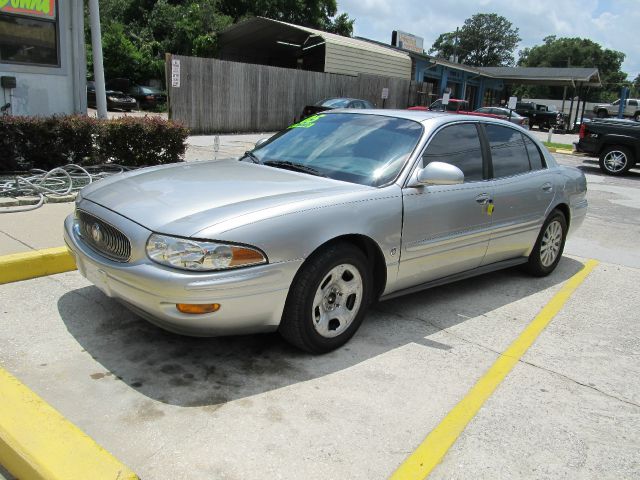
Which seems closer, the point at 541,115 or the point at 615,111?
the point at 541,115

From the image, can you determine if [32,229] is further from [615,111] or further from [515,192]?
[615,111]

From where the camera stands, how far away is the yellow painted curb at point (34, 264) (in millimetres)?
4492

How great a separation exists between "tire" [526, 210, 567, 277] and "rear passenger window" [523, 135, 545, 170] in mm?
485

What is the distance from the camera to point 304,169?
426 centimetres

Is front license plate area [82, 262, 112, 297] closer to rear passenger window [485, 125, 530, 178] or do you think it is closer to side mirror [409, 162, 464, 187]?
side mirror [409, 162, 464, 187]

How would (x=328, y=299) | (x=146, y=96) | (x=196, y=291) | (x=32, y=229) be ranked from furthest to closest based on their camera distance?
1. (x=146, y=96)
2. (x=32, y=229)
3. (x=328, y=299)
4. (x=196, y=291)

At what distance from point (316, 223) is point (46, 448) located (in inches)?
71.3

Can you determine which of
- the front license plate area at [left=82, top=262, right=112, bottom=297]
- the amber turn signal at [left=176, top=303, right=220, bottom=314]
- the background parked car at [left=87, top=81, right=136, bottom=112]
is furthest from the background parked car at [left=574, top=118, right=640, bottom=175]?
the background parked car at [left=87, top=81, right=136, bottom=112]

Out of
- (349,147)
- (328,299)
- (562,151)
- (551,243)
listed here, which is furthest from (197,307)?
(562,151)

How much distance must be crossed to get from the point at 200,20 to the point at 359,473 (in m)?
31.6

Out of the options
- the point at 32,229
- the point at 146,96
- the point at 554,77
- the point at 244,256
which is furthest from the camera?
the point at 554,77

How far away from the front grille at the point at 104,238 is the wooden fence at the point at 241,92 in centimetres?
1355

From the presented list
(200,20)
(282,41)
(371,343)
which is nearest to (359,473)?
(371,343)

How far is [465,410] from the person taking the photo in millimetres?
3252
